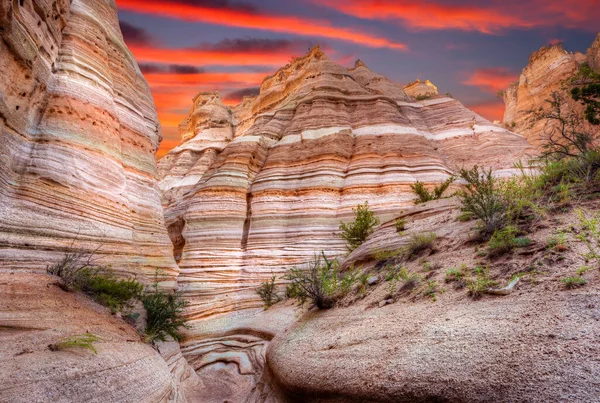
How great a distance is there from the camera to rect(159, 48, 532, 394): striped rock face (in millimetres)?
16281

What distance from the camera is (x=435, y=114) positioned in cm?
2755

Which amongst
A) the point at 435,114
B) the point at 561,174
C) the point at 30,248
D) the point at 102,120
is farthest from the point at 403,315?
the point at 435,114

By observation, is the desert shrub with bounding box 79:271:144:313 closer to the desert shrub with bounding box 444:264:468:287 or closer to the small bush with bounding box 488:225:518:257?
the desert shrub with bounding box 444:264:468:287

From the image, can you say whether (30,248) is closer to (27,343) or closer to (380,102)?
(27,343)

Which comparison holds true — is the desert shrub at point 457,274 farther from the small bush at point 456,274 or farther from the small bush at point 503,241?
the small bush at point 503,241

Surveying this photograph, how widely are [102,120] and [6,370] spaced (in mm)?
9622

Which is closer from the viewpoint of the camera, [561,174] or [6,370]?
[6,370]

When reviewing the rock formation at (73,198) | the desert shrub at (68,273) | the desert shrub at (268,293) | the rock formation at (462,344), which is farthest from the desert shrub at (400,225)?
the desert shrub at (68,273)

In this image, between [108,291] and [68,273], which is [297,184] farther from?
[68,273]

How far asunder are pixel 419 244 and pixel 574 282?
362 centimetres

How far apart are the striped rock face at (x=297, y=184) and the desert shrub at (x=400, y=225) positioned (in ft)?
17.3

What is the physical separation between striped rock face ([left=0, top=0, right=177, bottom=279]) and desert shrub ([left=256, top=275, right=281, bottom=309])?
4254mm

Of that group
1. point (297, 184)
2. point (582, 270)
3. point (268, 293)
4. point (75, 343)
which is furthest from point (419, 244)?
point (297, 184)

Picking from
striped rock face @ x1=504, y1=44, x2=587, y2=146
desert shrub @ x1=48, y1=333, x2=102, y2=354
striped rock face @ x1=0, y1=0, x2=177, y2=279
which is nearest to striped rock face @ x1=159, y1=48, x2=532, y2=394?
striped rock face @ x1=0, y1=0, x2=177, y2=279
